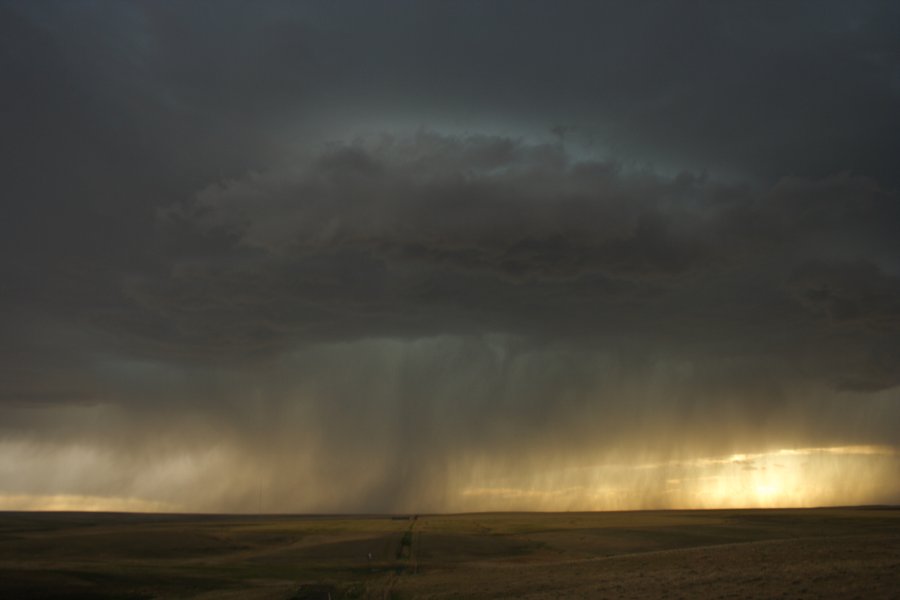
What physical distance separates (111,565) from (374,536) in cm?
4712

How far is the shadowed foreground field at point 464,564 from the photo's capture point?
147 feet

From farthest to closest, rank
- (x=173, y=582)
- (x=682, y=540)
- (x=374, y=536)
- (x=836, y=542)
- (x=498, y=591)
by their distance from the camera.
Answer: (x=374, y=536) → (x=682, y=540) → (x=173, y=582) → (x=836, y=542) → (x=498, y=591)

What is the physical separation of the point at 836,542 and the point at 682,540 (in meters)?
40.6

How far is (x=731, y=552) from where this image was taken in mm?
57375

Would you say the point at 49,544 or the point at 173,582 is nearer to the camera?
the point at 173,582

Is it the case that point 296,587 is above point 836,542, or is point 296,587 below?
below

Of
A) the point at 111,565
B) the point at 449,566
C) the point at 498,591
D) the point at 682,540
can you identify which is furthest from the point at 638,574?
the point at 111,565

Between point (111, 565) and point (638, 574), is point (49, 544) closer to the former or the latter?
point (111, 565)

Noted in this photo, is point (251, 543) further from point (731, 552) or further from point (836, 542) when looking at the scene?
point (836, 542)

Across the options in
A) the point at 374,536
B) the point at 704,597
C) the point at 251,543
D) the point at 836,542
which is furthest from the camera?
the point at 374,536

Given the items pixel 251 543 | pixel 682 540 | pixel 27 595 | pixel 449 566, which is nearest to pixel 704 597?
pixel 449 566

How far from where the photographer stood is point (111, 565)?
74.6m

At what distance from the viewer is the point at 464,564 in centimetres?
7650

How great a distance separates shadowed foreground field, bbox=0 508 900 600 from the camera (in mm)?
44750
